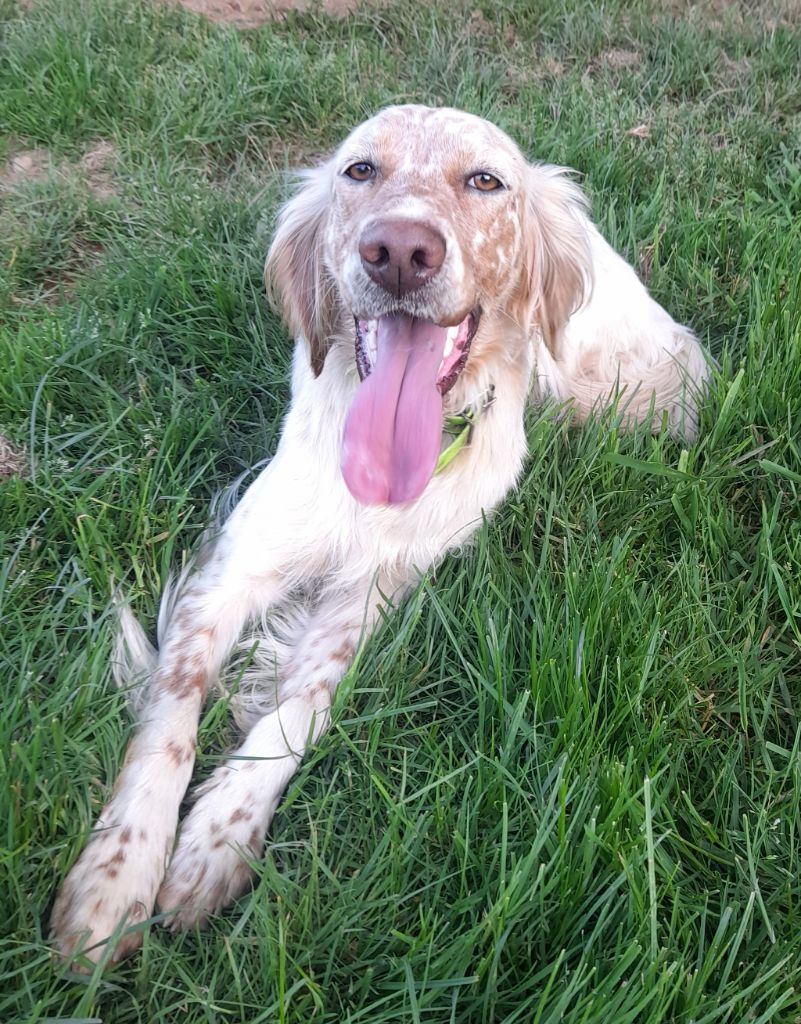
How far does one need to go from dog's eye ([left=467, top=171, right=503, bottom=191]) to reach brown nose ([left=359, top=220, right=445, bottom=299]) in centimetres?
49

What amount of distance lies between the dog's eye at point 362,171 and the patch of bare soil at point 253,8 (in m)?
3.14

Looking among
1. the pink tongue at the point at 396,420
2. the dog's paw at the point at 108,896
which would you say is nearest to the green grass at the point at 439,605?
the dog's paw at the point at 108,896

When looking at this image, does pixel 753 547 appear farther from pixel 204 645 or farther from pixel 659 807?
pixel 204 645

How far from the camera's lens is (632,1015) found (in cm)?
140

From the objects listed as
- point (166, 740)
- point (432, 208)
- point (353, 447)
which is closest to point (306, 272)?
point (432, 208)

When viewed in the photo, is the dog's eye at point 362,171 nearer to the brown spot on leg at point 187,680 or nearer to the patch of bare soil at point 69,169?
the brown spot on leg at point 187,680

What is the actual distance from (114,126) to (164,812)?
3277 millimetres

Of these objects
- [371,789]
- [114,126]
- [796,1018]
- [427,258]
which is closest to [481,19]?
[114,126]

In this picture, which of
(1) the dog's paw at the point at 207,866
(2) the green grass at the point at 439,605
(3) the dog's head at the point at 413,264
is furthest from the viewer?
(3) the dog's head at the point at 413,264

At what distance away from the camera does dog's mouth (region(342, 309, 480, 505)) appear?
7.06 ft

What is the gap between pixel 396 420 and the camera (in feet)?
7.06

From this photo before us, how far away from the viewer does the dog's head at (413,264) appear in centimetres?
199

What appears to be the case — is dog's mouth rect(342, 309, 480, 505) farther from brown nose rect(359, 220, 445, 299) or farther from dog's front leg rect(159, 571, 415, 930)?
dog's front leg rect(159, 571, 415, 930)

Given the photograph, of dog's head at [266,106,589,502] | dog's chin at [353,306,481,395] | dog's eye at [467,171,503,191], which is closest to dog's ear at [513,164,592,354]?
dog's head at [266,106,589,502]
